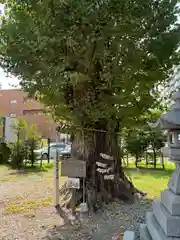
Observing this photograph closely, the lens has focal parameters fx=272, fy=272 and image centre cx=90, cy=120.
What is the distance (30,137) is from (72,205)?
26.0 ft

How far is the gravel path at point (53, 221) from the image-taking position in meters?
4.52

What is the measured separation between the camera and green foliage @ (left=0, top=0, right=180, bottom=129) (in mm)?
4500

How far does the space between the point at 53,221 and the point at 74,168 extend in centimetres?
109

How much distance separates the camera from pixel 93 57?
17.1 feet

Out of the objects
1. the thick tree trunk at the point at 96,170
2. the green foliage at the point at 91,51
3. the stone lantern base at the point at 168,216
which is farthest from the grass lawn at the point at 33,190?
the stone lantern base at the point at 168,216

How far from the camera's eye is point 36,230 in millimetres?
4734

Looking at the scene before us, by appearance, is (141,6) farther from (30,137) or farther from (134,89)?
(30,137)

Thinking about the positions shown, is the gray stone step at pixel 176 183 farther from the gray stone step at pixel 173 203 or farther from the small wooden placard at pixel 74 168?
the small wooden placard at pixel 74 168

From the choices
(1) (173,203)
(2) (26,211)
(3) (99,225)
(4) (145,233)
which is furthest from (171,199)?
(2) (26,211)

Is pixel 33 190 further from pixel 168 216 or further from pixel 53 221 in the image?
pixel 168 216

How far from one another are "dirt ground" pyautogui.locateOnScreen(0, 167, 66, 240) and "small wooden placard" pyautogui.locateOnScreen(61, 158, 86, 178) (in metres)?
0.87

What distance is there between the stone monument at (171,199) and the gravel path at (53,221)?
1.48 meters

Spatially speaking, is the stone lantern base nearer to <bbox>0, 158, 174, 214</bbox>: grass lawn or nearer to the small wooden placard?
the small wooden placard

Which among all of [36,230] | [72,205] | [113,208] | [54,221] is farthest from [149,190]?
[36,230]
